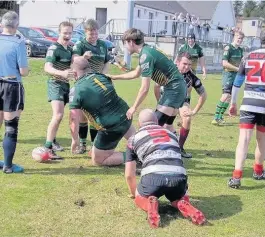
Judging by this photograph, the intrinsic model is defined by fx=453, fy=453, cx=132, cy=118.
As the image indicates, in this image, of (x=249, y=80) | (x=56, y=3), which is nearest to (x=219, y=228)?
(x=249, y=80)

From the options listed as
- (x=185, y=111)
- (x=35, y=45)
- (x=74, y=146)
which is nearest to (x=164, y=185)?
(x=74, y=146)

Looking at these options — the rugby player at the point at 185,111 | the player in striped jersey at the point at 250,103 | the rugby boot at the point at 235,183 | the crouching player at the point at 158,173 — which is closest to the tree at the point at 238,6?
the rugby player at the point at 185,111

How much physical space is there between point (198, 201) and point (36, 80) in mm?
13573

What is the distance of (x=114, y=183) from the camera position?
6.05m

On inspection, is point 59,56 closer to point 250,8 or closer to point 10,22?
point 10,22

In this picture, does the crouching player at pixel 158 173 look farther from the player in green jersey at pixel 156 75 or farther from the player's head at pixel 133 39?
the player's head at pixel 133 39

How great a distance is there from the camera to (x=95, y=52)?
7508mm

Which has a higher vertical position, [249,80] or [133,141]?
[249,80]

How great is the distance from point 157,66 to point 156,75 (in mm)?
197

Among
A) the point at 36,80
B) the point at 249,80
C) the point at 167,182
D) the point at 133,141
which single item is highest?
the point at 249,80

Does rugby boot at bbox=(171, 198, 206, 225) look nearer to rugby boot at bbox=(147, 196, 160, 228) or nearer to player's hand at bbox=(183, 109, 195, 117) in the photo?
rugby boot at bbox=(147, 196, 160, 228)

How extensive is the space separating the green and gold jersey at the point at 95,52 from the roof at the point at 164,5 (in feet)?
156

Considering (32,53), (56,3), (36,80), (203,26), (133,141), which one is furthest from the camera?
(56,3)

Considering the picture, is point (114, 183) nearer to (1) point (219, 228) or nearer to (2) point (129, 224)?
(2) point (129, 224)
